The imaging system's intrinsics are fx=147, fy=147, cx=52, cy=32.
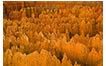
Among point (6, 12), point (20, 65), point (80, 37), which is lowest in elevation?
point (20, 65)

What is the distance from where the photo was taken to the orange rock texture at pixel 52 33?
0.64 m

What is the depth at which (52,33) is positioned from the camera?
798 mm

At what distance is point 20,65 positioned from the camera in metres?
0.63

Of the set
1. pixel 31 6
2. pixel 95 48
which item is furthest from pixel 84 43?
pixel 31 6

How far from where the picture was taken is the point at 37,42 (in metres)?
0.71

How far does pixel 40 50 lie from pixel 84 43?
0.71 feet

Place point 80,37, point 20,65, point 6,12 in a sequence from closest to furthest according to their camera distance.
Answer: point 20,65 → point 80,37 → point 6,12

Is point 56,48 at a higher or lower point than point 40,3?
lower

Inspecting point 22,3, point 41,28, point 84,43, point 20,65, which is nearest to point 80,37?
point 84,43

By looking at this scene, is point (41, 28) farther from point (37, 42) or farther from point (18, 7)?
point (18, 7)

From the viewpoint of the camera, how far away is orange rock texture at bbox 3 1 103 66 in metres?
0.64

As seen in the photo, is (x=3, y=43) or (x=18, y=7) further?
(x=18, y=7)

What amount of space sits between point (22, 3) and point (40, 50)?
41 centimetres

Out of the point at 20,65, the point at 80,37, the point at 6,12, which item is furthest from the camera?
the point at 6,12
